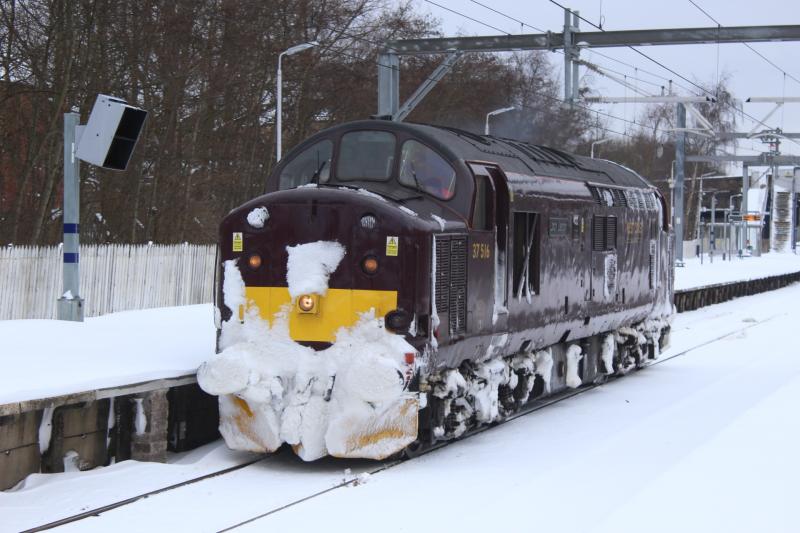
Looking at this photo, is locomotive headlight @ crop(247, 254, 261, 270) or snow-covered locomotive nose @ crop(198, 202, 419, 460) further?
locomotive headlight @ crop(247, 254, 261, 270)

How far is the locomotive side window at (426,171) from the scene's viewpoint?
11.2m

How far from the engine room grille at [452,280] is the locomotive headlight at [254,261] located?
161 cm

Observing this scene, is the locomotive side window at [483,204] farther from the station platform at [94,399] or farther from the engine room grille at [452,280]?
the station platform at [94,399]

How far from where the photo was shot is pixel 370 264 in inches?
402

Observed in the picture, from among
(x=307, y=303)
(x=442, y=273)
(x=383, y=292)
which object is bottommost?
(x=307, y=303)

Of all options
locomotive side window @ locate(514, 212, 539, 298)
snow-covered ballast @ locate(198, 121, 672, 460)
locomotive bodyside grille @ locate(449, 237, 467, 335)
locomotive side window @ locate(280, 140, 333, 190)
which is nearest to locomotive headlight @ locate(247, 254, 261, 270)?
snow-covered ballast @ locate(198, 121, 672, 460)

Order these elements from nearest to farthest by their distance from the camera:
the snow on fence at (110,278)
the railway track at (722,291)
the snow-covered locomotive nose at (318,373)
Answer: the snow-covered locomotive nose at (318,373)
the snow on fence at (110,278)
the railway track at (722,291)

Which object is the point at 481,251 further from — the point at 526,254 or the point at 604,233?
the point at 604,233

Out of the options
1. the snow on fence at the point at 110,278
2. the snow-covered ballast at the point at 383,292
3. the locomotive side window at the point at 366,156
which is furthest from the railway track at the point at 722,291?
the locomotive side window at the point at 366,156

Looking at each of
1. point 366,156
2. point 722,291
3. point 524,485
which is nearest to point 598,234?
point 366,156

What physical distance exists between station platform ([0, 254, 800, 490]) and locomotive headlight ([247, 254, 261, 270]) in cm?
129

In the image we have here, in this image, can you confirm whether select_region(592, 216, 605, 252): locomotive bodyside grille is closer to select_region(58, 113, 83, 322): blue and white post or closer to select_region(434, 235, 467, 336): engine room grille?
select_region(434, 235, 467, 336): engine room grille

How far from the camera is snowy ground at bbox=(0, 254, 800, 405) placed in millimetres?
9781

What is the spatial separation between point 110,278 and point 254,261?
11636mm
